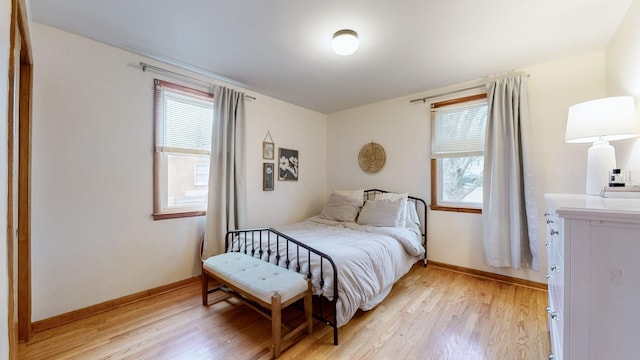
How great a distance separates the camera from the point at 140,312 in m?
2.16

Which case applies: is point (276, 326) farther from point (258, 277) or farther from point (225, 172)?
point (225, 172)

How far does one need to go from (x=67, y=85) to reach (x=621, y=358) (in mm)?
3604

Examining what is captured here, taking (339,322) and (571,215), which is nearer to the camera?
A: (571,215)

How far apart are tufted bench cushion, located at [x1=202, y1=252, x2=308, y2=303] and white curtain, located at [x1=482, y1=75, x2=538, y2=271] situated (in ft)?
7.24

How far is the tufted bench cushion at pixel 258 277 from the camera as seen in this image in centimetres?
170

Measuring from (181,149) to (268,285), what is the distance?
1819 mm

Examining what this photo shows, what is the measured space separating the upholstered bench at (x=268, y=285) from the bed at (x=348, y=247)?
0.12m

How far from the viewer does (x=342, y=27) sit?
194 cm

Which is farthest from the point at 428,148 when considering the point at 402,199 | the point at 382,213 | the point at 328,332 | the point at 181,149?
the point at 181,149

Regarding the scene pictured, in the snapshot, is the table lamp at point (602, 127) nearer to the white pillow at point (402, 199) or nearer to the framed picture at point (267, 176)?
the white pillow at point (402, 199)

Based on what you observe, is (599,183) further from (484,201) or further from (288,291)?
(288,291)

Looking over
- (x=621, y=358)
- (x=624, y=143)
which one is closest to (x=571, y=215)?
(x=621, y=358)

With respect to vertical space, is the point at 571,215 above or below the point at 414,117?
Answer: below

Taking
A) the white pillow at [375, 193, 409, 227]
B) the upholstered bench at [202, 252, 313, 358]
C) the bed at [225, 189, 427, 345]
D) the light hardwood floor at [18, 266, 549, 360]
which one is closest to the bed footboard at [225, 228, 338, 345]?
the bed at [225, 189, 427, 345]
